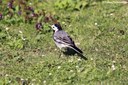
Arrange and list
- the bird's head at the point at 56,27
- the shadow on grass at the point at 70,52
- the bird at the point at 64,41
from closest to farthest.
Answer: the bird at the point at 64,41
the shadow on grass at the point at 70,52
the bird's head at the point at 56,27

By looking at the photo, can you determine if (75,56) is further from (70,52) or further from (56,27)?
(56,27)

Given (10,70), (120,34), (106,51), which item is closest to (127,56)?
(106,51)

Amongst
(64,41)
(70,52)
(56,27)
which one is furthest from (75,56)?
(56,27)

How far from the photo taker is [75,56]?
34.3ft

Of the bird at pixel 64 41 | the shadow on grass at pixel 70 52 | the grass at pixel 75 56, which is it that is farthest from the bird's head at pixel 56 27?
the shadow on grass at pixel 70 52

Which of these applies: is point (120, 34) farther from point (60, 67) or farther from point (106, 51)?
point (60, 67)

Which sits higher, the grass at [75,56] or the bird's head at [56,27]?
the bird's head at [56,27]

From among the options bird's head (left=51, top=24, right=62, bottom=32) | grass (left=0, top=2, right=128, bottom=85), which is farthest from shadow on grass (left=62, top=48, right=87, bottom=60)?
bird's head (left=51, top=24, right=62, bottom=32)

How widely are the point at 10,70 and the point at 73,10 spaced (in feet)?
12.6

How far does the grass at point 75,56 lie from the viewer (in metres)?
9.47

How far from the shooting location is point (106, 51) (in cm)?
1083

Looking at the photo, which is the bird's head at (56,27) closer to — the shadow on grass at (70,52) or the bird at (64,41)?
the bird at (64,41)

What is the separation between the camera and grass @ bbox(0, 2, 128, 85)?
9.47 metres

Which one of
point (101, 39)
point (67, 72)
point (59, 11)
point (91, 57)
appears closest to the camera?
point (67, 72)
